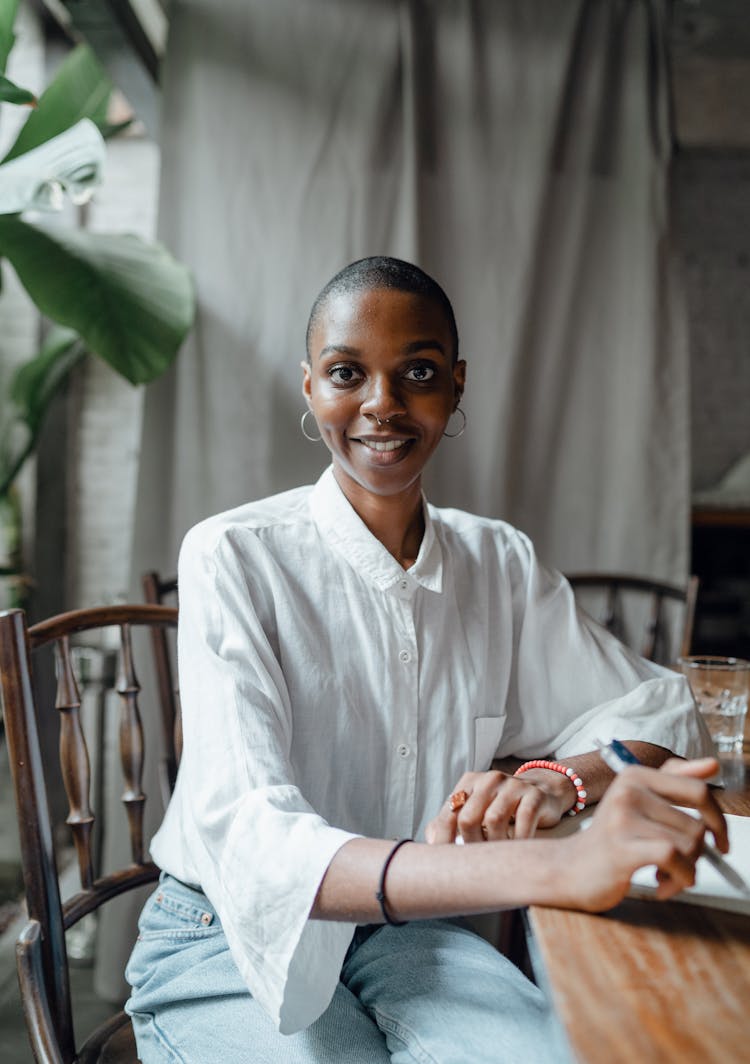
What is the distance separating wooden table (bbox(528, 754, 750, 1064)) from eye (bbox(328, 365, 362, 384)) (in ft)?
2.33

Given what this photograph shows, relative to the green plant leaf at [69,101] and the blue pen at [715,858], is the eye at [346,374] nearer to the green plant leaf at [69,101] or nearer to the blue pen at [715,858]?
the blue pen at [715,858]

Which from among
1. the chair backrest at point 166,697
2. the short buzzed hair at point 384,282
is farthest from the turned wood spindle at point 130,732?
the short buzzed hair at point 384,282

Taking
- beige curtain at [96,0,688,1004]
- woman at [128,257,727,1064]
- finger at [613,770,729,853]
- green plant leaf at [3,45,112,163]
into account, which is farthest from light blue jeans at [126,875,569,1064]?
green plant leaf at [3,45,112,163]

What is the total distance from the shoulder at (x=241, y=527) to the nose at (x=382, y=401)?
19 cm

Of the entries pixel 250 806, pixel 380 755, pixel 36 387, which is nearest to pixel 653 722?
pixel 380 755

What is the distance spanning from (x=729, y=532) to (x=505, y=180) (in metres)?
1.78

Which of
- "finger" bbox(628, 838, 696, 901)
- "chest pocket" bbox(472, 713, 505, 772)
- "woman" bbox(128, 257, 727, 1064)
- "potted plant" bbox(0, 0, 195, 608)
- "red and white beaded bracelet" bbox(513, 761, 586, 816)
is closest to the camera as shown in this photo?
"finger" bbox(628, 838, 696, 901)

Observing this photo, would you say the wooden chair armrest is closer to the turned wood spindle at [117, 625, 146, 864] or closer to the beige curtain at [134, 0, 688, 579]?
the turned wood spindle at [117, 625, 146, 864]

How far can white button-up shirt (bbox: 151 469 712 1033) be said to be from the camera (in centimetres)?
88

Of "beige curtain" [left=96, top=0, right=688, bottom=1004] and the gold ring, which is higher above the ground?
"beige curtain" [left=96, top=0, right=688, bottom=1004]

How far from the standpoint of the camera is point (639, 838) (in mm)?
749

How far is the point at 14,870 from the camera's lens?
10.1 ft

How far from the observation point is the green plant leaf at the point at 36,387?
116 inches

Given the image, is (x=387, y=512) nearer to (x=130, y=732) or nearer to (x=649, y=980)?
(x=130, y=732)
